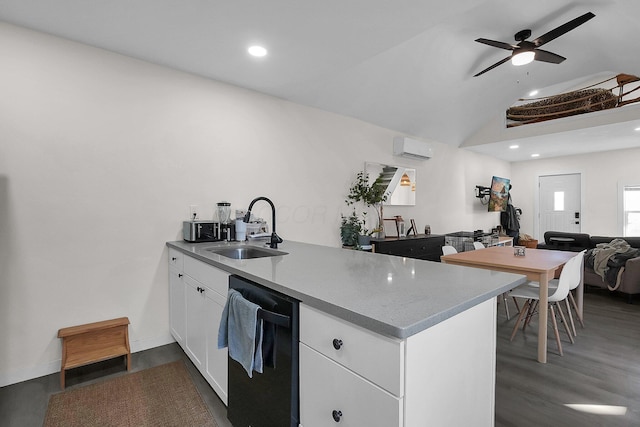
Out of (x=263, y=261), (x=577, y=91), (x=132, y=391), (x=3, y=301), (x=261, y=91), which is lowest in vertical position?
(x=132, y=391)

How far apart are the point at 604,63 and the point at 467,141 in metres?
2.24

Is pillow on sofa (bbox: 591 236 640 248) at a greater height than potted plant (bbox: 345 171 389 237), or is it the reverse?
potted plant (bbox: 345 171 389 237)

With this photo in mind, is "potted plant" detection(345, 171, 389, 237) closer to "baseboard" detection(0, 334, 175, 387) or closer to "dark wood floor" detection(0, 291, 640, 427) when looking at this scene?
"dark wood floor" detection(0, 291, 640, 427)

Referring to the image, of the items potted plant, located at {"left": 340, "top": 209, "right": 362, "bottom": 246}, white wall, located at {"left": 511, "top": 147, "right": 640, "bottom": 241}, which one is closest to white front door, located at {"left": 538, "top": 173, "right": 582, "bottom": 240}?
white wall, located at {"left": 511, "top": 147, "right": 640, "bottom": 241}

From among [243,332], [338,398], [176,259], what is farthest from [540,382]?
[176,259]

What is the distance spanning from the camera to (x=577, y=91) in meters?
4.89

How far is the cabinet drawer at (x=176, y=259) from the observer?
2.48m

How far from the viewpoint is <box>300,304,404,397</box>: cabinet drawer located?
86 centimetres

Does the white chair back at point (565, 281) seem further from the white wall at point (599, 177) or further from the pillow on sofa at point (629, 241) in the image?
the white wall at point (599, 177)

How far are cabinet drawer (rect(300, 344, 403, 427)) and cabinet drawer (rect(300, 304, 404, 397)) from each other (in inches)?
1.1

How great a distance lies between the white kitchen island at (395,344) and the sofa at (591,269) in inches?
154

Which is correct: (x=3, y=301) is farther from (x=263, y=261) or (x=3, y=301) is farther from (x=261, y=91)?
(x=261, y=91)

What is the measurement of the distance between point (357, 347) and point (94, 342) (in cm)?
240

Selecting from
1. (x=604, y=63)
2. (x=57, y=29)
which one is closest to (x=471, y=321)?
(x=57, y=29)
